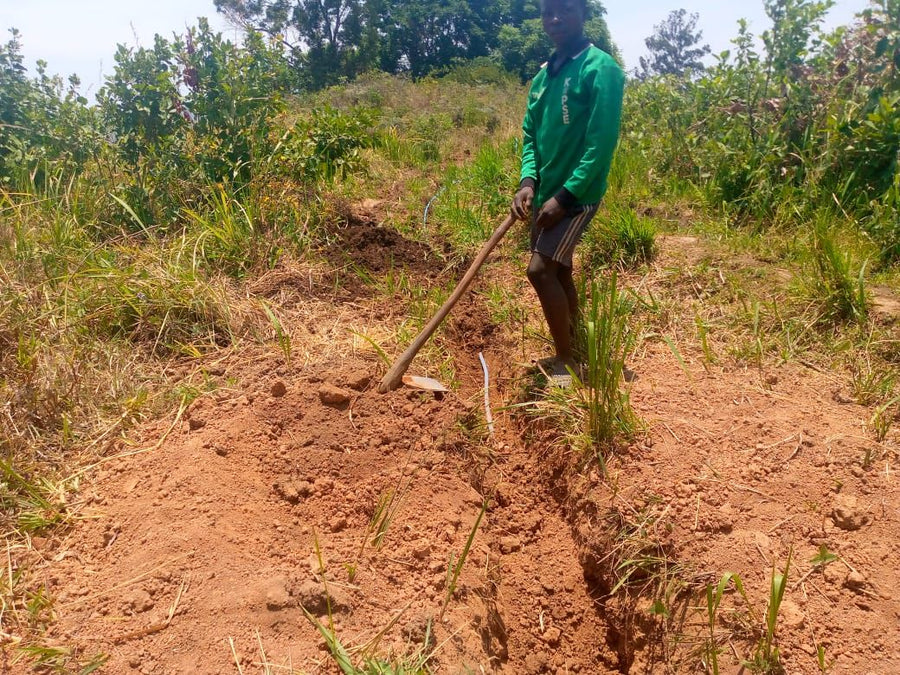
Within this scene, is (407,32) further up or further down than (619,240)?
further up

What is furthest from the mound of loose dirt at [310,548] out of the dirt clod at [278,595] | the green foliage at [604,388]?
the green foliage at [604,388]

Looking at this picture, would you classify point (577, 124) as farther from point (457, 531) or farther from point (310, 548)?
point (310, 548)

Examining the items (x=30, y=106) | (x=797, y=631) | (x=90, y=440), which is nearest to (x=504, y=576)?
(x=797, y=631)

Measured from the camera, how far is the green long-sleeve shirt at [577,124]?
263 cm

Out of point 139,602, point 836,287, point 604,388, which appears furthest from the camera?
point 836,287

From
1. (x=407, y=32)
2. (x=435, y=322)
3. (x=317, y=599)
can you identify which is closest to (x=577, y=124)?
(x=435, y=322)

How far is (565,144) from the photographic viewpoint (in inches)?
111

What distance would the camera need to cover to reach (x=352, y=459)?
8.41 ft

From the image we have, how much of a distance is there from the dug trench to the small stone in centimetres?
1

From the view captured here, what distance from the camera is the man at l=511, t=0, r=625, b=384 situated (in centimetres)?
265

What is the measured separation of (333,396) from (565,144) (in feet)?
5.19

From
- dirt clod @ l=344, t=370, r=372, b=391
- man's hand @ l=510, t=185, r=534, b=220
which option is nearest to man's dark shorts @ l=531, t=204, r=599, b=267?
man's hand @ l=510, t=185, r=534, b=220

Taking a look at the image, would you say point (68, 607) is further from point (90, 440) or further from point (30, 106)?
point (30, 106)

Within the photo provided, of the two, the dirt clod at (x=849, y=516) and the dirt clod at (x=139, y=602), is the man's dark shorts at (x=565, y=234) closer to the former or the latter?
the dirt clod at (x=849, y=516)
